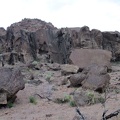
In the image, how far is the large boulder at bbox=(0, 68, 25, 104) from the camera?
34.4 ft

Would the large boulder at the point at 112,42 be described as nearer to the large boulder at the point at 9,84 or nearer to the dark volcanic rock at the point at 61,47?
the dark volcanic rock at the point at 61,47

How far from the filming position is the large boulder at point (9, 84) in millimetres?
10492

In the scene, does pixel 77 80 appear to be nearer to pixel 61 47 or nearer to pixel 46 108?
pixel 46 108

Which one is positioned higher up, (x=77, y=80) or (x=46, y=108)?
(x=77, y=80)

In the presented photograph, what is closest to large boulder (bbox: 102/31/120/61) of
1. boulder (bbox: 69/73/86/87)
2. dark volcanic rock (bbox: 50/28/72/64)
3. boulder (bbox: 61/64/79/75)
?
dark volcanic rock (bbox: 50/28/72/64)

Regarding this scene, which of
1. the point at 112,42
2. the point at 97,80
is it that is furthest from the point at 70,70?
the point at 112,42

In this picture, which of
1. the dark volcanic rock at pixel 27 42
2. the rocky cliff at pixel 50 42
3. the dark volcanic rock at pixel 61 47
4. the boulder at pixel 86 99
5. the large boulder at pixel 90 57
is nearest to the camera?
the boulder at pixel 86 99

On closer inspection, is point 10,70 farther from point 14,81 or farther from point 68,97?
point 68,97

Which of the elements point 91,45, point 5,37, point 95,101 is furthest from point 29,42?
point 95,101

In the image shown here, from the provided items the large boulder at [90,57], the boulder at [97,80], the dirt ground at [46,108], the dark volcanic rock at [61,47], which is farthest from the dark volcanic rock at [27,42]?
the boulder at [97,80]

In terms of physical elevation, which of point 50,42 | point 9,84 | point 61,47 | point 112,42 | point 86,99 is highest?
point 50,42

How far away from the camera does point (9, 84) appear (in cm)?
1076

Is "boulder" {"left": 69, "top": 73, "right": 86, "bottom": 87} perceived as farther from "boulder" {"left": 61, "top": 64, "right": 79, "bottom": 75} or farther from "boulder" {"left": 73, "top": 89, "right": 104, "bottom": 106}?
"boulder" {"left": 61, "top": 64, "right": 79, "bottom": 75}

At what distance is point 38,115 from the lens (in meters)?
9.01
